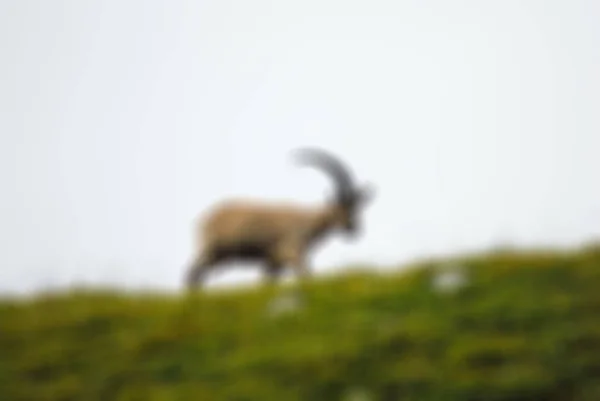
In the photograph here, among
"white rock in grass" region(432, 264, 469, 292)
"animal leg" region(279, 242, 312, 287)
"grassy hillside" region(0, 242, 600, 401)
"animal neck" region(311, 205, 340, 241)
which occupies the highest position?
"animal neck" region(311, 205, 340, 241)

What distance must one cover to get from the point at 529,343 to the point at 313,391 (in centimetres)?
145

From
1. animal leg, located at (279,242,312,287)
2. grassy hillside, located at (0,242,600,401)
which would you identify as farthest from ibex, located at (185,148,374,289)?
grassy hillside, located at (0,242,600,401)

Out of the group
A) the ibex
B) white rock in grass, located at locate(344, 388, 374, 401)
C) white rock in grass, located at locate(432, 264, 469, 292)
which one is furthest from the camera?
the ibex

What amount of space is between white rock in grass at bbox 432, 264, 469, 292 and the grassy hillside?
2 centimetres

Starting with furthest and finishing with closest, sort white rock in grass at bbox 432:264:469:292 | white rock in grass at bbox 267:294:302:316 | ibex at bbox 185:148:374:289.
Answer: ibex at bbox 185:148:374:289 → white rock in grass at bbox 267:294:302:316 → white rock in grass at bbox 432:264:469:292

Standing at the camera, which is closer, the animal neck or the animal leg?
the animal leg

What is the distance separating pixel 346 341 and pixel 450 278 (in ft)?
3.86

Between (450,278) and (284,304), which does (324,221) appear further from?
(450,278)

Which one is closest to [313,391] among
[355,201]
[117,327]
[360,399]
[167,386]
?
[360,399]

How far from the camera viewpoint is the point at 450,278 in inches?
310

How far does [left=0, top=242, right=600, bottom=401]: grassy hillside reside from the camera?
6637 millimetres

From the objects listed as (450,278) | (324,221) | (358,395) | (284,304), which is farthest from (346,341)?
(324,221)

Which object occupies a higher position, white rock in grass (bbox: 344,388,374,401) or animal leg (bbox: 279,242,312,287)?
animal leg (bbox: 279,242,312,287)

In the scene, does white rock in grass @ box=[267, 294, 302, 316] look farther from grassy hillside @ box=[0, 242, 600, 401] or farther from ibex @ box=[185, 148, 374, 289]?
ibex @ box=[185, 148, 374, 289]
